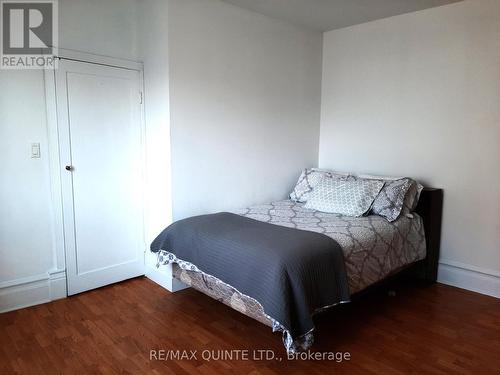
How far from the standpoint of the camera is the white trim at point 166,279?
2.97 metres

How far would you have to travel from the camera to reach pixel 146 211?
3223 millimetres

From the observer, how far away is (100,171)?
2.98 meters

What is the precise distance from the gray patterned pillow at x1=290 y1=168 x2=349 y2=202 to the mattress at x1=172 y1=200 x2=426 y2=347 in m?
0.33

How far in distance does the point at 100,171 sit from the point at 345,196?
2017mm

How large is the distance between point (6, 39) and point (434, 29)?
3.30 metres

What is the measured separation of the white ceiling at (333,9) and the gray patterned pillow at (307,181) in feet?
4.75

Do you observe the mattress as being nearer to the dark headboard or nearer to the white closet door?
the dark headboard

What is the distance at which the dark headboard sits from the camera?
121 inches

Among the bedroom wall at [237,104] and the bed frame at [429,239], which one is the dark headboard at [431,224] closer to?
the bed frame at [429,239]

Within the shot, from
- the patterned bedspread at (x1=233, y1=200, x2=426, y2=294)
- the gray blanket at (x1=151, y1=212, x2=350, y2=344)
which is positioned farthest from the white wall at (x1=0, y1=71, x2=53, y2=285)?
the patterned bedspread at (x1=233, y1=200, x2=426, y2=294)

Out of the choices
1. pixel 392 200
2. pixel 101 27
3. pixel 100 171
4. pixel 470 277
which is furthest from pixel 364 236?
pixel 101 27

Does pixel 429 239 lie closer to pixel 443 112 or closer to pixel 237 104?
pixel 443 112

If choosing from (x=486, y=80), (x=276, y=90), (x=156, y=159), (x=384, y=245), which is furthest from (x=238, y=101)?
(x=486, y=80)

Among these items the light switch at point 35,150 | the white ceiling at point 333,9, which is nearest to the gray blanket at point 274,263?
the light switch at point 35,150
